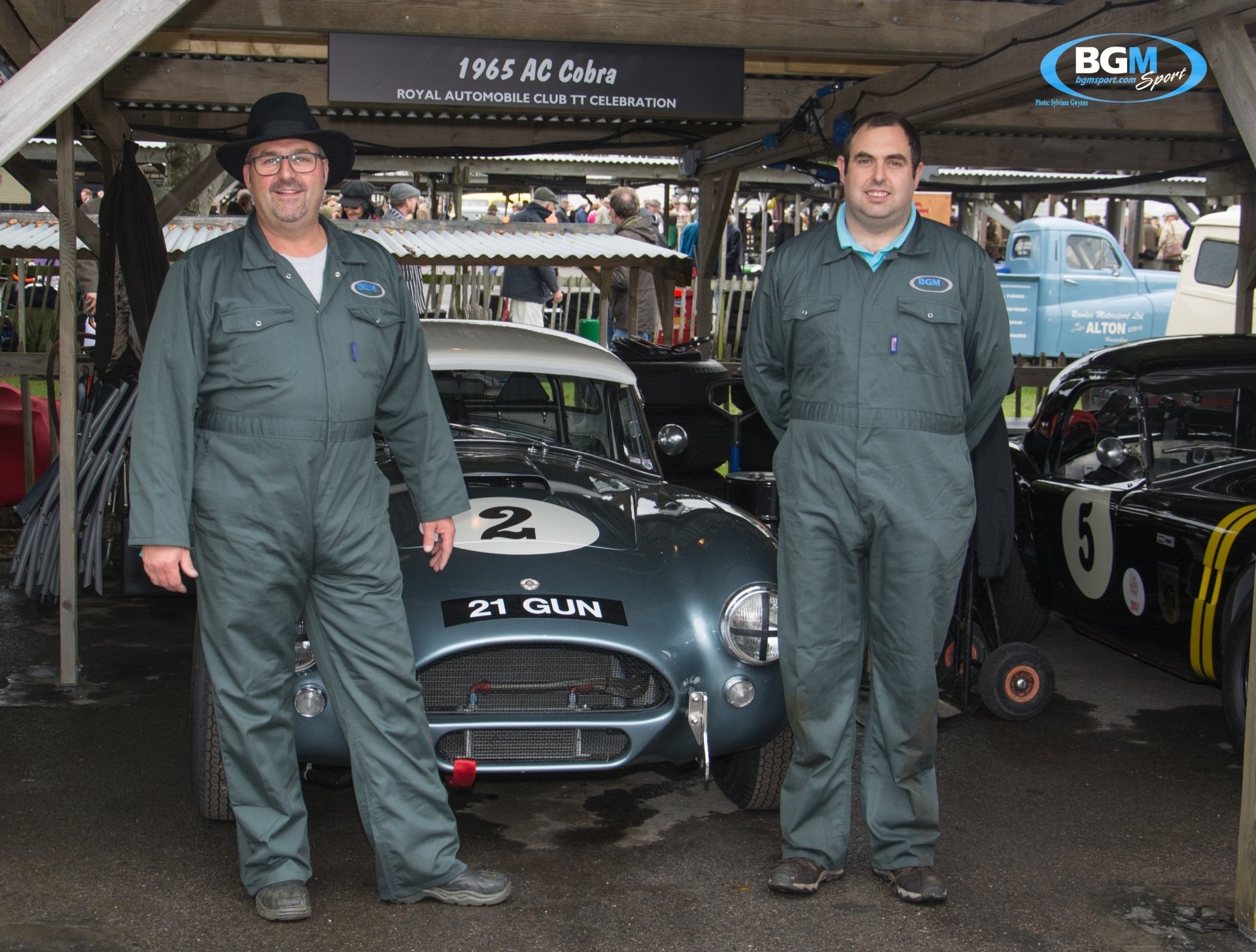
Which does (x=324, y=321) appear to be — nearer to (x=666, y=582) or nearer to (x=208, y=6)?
(x=666, y=582)

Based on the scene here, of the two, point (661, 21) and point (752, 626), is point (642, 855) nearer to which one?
point (752, 626)

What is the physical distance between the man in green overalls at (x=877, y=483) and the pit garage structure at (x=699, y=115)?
894 mm

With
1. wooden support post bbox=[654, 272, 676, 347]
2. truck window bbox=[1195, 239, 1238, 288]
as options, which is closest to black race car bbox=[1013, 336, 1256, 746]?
wooden support post bbox=[654, 272, 676, 347]

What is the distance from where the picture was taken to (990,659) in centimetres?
529

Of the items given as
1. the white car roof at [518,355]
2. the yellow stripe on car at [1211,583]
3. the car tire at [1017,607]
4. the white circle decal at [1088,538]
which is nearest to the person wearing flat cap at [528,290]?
the white car roof at [518,355]

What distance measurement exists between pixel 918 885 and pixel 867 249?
1718 millimetres

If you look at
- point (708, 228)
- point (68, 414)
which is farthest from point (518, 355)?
point (708, 228)

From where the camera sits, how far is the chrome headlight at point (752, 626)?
12.7ft

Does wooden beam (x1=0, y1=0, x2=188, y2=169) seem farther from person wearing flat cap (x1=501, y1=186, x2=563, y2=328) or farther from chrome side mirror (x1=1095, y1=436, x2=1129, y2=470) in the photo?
person wearing flat cap (x1=501, y1=186, x2=563, y2=328)

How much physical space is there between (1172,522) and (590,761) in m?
2.60

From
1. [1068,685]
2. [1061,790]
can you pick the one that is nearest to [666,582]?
[1061,790]

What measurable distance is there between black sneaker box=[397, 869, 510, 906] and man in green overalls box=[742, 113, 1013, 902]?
0.76 m

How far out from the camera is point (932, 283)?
3604mm

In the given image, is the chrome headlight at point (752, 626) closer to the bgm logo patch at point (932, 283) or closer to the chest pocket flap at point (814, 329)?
the chest pocket flap at point (814, 329)
